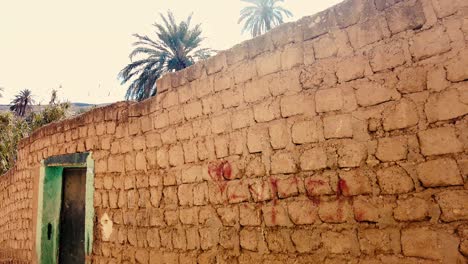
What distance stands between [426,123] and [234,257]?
1799 mm

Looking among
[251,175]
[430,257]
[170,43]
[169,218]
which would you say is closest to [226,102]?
[251,175]

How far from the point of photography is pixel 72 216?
5.60 m

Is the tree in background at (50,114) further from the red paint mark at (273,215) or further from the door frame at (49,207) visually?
the red paint mark at (273,215)

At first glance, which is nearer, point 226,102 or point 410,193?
point 410,193

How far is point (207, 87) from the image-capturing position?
3447mm

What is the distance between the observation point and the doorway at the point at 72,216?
5.40 meters

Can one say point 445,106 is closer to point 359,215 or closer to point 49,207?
point 359,215

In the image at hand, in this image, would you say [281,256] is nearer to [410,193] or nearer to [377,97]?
[410,193]

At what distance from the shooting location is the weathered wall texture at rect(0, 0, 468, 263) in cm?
205

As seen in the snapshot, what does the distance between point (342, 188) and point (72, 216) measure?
4662mm

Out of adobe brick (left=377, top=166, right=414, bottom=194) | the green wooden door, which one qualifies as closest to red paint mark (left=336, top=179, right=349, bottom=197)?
adobe brick (left=377, top=166, right=414, bottom=194)

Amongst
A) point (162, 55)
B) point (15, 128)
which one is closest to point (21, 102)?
point (15, 128)

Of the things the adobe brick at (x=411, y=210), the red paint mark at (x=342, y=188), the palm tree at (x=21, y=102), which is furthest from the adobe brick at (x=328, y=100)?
the palm tree at (x=21, y=102)

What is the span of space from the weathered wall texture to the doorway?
1641 millimetres
